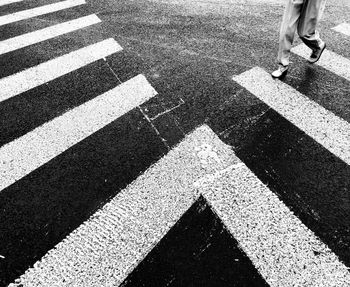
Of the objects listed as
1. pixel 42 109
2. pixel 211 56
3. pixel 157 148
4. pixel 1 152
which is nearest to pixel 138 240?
pixel 157 148

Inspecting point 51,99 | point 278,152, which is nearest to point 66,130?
point 51,99

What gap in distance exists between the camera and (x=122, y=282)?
2020mm

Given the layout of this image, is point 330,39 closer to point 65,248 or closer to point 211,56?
point 211,56

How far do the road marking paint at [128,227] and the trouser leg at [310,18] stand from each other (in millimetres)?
2125

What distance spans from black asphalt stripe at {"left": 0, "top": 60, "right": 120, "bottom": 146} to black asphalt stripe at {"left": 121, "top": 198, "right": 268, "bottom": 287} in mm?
2124

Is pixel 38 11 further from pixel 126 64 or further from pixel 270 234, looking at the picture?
pixel 270 234

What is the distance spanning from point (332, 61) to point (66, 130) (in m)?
3.84

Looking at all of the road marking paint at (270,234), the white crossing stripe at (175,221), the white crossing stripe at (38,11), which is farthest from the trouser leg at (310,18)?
the white crossing stripe at (38,11)

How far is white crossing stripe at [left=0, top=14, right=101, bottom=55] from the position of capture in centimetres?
507

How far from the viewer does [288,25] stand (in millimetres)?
3803

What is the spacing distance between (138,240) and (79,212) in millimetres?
585

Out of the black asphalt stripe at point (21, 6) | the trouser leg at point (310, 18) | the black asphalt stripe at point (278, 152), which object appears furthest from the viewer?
the black asphalt stripe at point (21, 6)

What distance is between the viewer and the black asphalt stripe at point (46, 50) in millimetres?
4555

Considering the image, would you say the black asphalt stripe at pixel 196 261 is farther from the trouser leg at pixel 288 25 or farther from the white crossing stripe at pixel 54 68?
the white crossing stripe at pixel 54 68
